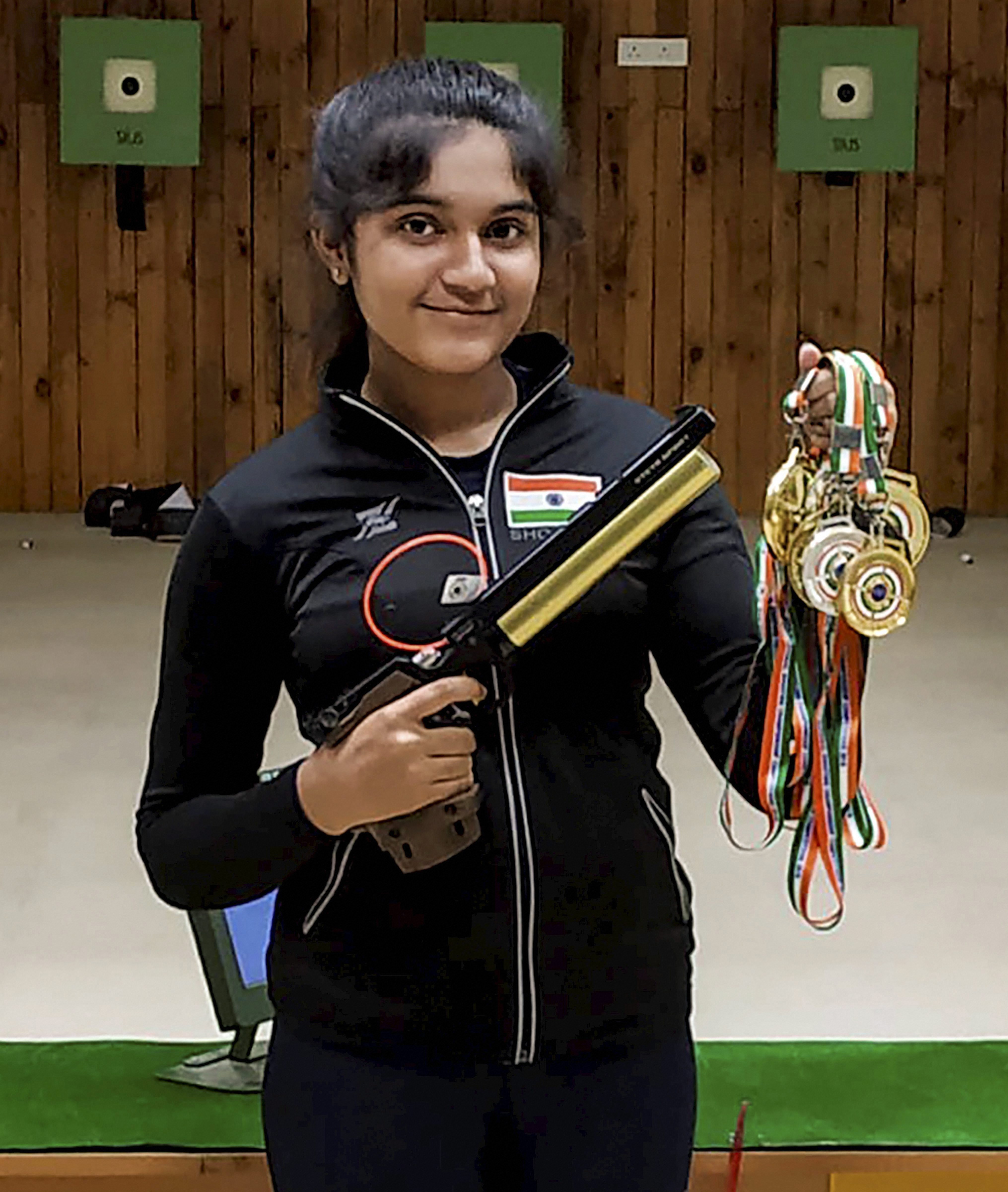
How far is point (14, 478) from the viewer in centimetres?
721

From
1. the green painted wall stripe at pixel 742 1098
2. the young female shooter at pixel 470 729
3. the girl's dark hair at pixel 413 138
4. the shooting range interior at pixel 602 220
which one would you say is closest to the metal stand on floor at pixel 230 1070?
the green painted wall stripe at pixel 742 1098

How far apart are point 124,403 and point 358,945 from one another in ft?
20.4

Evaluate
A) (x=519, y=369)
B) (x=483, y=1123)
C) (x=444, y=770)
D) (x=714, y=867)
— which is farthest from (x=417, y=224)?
(x=714, y=867)

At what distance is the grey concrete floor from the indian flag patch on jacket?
1589mm

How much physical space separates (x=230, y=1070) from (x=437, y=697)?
1137 millimetres

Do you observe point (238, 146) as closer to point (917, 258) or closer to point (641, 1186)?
point (917, 258)

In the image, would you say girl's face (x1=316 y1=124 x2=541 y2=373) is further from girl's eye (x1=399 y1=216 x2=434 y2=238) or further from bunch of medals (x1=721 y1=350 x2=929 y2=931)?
bunch of medals (x1=721 y1=350 x2=929 y2=931)

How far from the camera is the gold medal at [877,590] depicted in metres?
1.10

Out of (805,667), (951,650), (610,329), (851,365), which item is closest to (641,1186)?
(805,667)

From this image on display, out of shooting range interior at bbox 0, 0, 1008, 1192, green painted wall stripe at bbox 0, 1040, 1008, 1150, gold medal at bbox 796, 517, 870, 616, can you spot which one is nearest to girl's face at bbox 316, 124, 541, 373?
gold medal at bbox 796, 517, 870, 616

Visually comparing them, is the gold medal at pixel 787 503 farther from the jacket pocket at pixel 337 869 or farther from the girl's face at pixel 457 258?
the jacket pocket at pixel 337 869

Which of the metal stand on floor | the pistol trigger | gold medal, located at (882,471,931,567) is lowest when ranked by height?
the metal stand on floor

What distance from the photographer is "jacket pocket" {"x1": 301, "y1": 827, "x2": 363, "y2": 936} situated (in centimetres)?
121

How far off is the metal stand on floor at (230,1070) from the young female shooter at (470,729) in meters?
0.87
